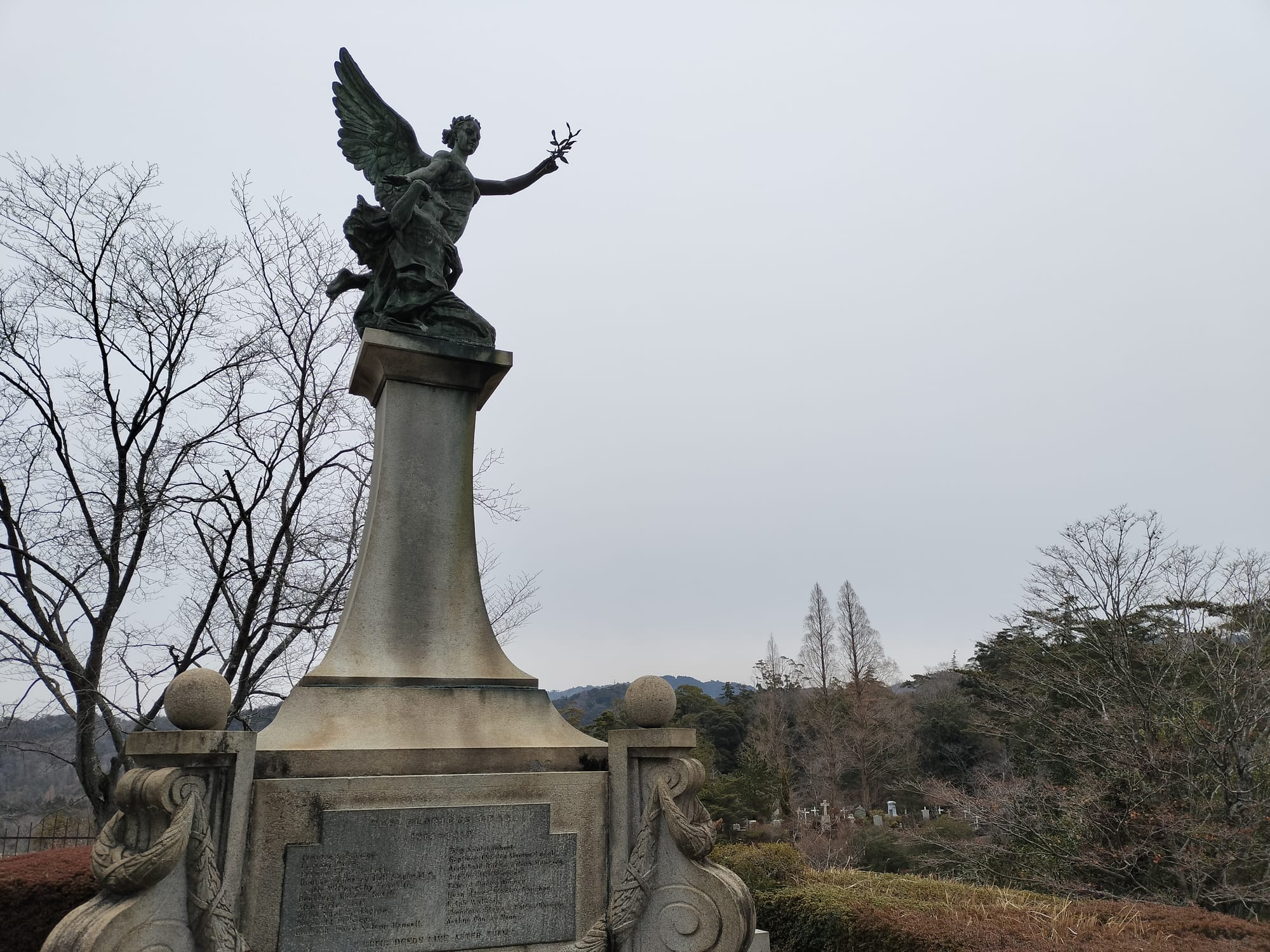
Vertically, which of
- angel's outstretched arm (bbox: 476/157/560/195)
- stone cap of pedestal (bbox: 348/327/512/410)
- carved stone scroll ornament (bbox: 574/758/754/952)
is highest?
angel's outstretched arm (bbox: 476/157/560/195)

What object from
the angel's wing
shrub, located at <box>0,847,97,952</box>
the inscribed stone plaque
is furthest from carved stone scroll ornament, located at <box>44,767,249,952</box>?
shrub, located at <box>0,847,97,952</box>

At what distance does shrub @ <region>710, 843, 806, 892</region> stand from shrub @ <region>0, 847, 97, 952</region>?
24.6 ft

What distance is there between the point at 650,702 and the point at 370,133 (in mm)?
5460

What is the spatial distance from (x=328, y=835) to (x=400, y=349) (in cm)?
337

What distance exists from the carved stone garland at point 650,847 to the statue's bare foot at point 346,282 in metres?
4.73

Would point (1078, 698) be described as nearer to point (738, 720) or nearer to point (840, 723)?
point (840, 723)

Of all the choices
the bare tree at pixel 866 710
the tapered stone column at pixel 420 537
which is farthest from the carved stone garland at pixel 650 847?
the bare tree at pixel 866 710

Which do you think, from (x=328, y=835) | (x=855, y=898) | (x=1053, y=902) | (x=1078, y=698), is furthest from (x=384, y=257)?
(x=1078, y=698)

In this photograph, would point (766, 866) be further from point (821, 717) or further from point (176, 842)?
point (821, 717)

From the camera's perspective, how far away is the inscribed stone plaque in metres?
4.20

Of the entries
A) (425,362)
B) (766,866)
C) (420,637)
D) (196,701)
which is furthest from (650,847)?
(766,866)

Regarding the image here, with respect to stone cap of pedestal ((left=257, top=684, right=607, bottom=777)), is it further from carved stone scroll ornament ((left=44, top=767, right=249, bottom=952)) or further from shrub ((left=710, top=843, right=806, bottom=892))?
shrub ((left=710, top=843, right=806, bottom=892))

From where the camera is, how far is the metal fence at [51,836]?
1405 centimetres

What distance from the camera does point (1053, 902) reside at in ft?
25.9
